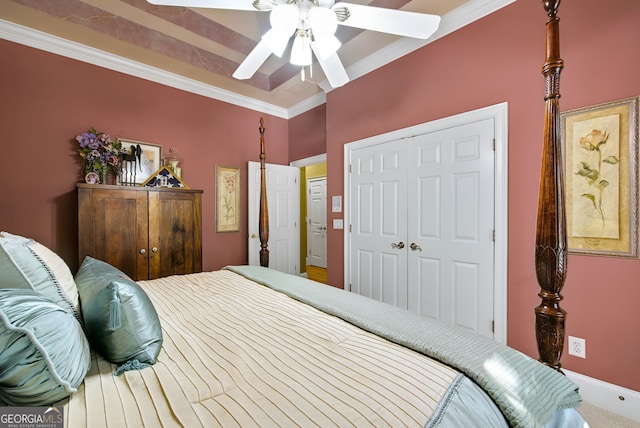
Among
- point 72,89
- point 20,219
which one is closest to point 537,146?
point 72,89

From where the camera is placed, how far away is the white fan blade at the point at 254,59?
71.8 inches

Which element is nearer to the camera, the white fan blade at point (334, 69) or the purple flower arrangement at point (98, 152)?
the white fan blade at point (334, 69)

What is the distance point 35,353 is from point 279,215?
3660 millimetres

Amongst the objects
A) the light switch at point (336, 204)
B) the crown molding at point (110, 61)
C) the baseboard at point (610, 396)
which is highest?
the crown molding at point (110, 61)

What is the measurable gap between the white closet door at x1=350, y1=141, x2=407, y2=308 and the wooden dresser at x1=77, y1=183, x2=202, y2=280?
1797 millimetres

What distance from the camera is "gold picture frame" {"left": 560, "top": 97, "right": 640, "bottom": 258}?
160cm

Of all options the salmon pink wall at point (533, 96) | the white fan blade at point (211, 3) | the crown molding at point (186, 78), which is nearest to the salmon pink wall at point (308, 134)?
the crown molding at point (186, 78)

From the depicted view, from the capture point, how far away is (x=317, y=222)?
20.2 ft

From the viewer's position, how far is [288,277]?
199 centimetres

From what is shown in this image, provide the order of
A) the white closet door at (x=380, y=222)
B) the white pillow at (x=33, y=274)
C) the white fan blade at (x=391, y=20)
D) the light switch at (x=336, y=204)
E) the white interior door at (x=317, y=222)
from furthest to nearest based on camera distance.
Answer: the white interior door at (x=317, y=222), the light switch at (x=336, y=204), the white closet door at (x=380, y=222), the white fan blade at (x=391, y=20), the white pillow at (x=33, y=274)

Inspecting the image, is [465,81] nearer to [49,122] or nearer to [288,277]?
[288,277]

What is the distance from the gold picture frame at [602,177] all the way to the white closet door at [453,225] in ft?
1.57

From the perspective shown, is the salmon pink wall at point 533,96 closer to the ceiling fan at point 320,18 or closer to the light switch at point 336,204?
the ceiling fan at point 320,18

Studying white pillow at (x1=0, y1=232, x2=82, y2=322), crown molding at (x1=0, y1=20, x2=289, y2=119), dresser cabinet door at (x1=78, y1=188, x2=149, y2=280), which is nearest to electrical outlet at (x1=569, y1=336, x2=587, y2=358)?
white pillow at (x1=0, y1=232, x2=82, y2=322)
